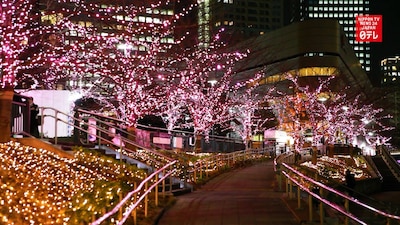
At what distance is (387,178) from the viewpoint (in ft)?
116

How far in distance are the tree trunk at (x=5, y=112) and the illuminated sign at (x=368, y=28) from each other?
50.9m

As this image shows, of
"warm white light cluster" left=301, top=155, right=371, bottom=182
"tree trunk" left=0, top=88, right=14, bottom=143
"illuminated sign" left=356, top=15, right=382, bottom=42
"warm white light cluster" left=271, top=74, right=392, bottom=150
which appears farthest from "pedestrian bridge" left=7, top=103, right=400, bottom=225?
"illuminated sign" left=356, top=15, right=382, bottom=42

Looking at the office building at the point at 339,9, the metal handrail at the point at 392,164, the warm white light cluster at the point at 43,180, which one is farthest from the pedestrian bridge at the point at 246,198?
the office building at the point at 339,9

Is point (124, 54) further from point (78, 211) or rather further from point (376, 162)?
point (376, 162)

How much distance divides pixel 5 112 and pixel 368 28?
52760mm

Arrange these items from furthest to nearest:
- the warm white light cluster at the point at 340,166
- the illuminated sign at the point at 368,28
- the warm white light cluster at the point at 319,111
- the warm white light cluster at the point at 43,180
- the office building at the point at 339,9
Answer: the office building at the point at 339,9
the illuminated sign at the point at 368,28
the warm white light cluster at the point at 319,111
the warm white light cluster at the point at 340,166
the warm white light cluster at the point at 43,180

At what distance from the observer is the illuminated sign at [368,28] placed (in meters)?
57.4

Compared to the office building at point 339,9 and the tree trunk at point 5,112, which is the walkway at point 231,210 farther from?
the office building at point 339,9

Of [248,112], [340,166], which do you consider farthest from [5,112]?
[248,112]

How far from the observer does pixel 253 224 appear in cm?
1022

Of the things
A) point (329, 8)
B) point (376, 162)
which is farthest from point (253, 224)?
point (329, 8)

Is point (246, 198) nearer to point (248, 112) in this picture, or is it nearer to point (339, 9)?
point (248, 112)

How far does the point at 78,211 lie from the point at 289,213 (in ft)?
20.3

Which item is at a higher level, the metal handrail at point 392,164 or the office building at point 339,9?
the office building at point 339,9
